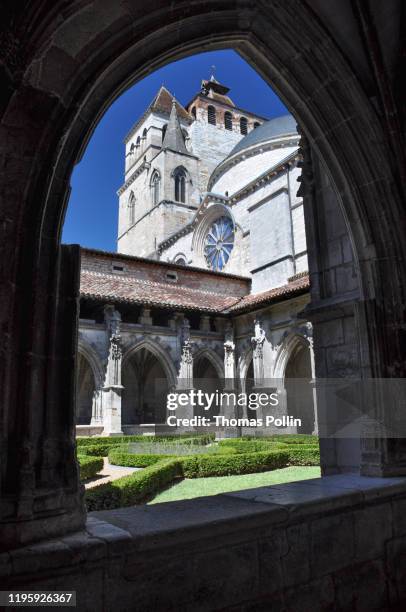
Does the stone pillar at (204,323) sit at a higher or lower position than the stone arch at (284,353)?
higher

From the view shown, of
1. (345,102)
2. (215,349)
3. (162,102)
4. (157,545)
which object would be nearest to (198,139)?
(162,102)

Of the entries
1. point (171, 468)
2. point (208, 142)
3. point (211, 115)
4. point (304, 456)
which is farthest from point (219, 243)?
point (171, 468)

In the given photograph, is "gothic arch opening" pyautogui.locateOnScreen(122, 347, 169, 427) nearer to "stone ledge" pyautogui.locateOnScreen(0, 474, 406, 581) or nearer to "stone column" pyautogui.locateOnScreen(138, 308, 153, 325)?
"stone column" pyautogui.locateOnScreen(138, 308, 153, 325)


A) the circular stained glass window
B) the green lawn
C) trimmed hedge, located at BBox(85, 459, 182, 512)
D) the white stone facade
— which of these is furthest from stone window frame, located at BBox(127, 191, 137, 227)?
trimmed hedge, located at BBox(85, 459, 182, 512)

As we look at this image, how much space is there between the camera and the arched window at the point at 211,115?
38.7 m

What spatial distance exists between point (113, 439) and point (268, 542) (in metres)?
13.3

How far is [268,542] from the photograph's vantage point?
200 cm

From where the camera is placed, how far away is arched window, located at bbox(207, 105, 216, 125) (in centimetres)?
3874

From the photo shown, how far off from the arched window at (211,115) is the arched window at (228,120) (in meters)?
1.01

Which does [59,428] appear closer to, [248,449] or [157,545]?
[157,545]

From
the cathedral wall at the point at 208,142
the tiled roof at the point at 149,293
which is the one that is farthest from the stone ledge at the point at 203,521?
the cathedral wall at the point at 208,142

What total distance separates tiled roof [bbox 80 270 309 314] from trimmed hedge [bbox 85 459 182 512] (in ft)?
28.8

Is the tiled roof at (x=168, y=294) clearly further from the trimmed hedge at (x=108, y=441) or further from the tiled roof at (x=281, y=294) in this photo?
the trimmed hedge at (x=108, y=441)

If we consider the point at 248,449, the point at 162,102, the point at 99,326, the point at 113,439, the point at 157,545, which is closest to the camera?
the point at 157,545
